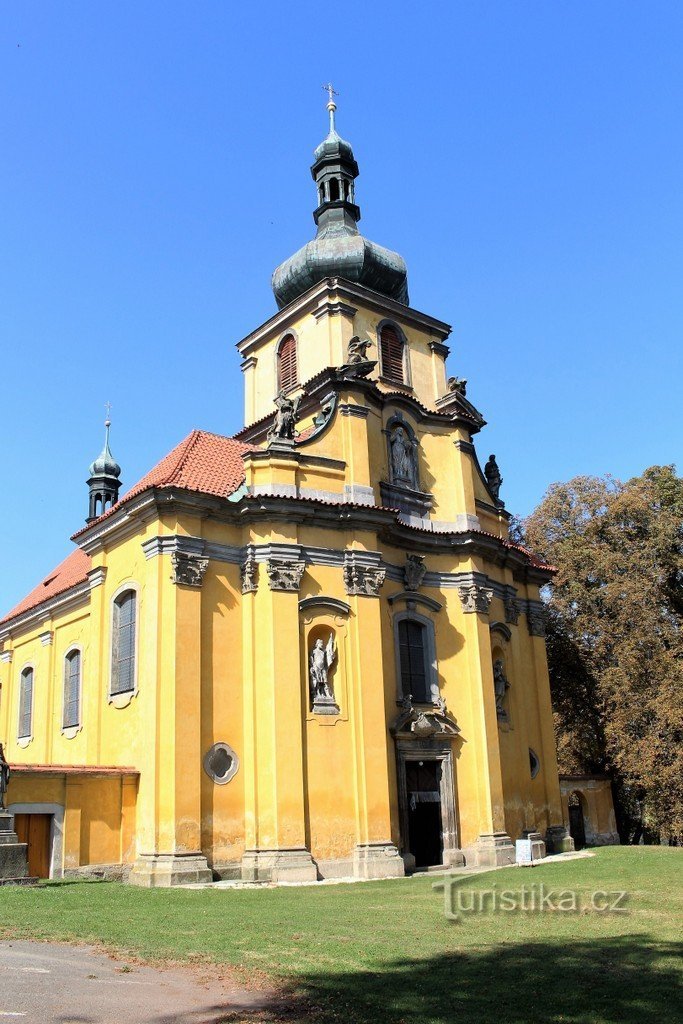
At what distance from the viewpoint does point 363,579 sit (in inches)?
960

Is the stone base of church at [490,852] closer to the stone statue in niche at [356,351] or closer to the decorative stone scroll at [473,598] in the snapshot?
the decorative stone scroll at [473,598]

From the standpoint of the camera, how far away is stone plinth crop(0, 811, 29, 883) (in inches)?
692

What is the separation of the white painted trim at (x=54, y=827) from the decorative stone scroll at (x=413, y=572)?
35.6 ft

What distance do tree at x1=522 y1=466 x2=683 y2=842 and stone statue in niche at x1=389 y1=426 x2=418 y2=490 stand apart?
10211 millimetres

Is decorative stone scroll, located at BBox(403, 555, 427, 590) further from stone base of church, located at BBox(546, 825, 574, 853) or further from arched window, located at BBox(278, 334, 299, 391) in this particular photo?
stone base of church, located at BBox(546, 825, 574, 853)

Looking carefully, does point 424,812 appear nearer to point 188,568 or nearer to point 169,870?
point 169,870

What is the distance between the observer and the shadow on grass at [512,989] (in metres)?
7.73

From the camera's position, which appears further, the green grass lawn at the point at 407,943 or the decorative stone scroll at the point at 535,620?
the decorative stone scroll at the point at 535,620

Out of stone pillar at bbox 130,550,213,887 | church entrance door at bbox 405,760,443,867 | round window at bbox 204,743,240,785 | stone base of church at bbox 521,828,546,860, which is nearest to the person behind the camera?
stone pillar at bbox 130,550,213,887

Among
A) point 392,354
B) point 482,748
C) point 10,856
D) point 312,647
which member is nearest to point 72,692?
point 312,647

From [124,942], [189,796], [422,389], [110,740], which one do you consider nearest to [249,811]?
[189,796]

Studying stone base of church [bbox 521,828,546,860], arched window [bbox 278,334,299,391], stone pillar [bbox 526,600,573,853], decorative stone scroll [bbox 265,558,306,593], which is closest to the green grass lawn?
decorative stone scroll [bbox 265,558,306,593]

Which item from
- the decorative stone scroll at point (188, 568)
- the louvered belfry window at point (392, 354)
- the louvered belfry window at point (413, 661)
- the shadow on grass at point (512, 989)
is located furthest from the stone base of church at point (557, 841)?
the shadow on grass at point (512, 989)

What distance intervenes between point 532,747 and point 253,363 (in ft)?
52.9
